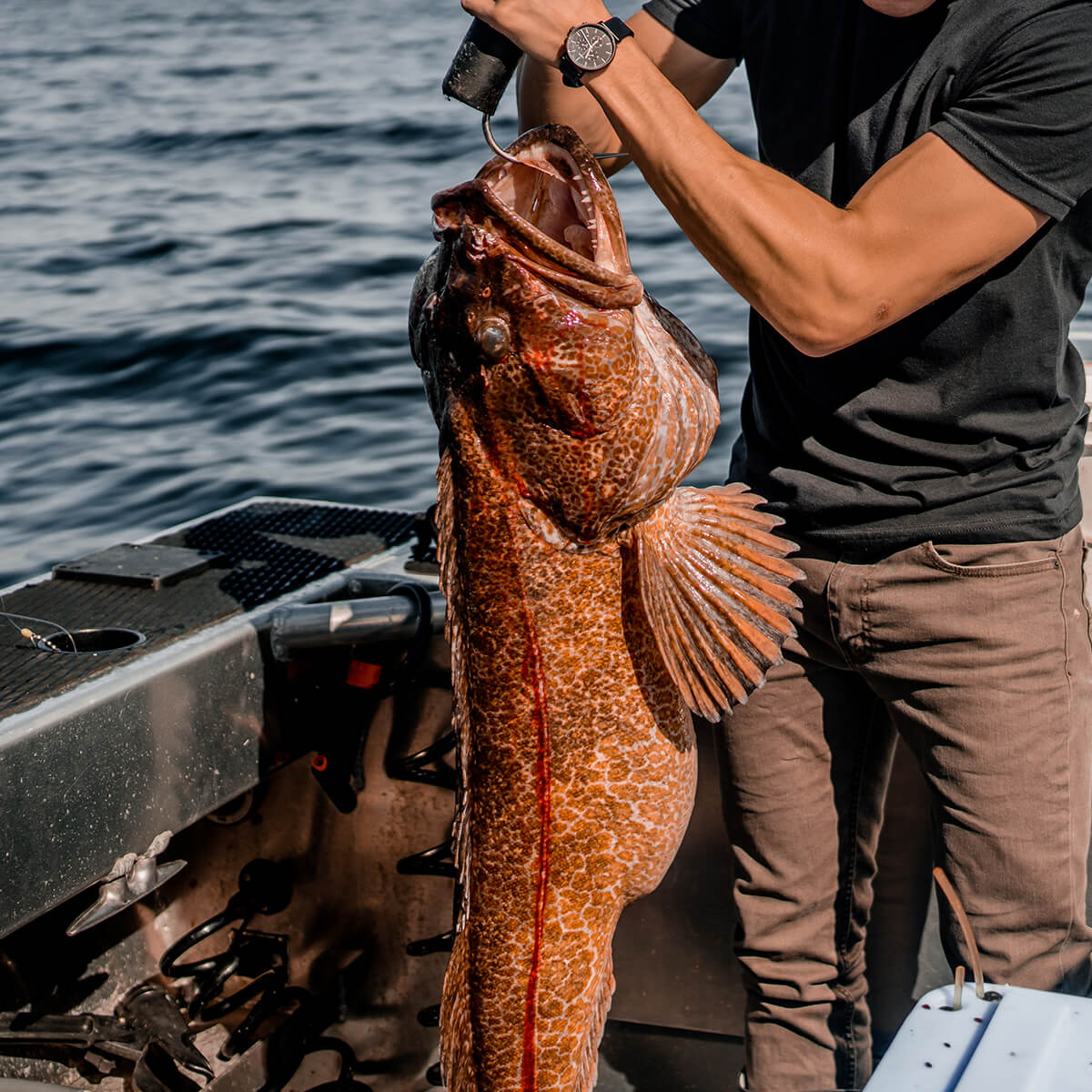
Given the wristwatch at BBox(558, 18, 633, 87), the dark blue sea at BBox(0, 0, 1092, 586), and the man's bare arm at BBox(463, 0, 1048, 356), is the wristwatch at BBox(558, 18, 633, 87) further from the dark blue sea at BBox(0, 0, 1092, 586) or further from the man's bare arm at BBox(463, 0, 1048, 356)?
the dark blue sea at BBox(0, 0, 1092, 586)

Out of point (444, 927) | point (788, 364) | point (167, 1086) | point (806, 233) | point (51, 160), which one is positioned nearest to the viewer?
point (806, 233)

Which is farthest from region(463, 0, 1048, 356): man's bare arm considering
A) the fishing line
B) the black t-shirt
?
the fishing line

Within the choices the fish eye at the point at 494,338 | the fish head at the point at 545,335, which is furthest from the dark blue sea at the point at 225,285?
the fish eye at the point at 494,338

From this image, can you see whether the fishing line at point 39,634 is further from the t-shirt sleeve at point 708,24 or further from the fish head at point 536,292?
the t-shirt sleeve at point 708,24

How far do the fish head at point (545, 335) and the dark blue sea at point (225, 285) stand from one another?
7.73ft

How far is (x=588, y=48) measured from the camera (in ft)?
6.43

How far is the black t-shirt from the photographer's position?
85.9 inches

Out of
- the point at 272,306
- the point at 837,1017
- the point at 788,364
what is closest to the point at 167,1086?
the point at 837,1017

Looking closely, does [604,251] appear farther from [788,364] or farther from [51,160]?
[51,160]

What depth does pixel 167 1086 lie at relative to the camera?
316cm

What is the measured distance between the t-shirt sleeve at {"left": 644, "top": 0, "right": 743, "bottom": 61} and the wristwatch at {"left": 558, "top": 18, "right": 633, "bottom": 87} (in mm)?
744

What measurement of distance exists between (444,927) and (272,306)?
8797mm

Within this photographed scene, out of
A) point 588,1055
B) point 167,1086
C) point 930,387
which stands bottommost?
point 167,1086

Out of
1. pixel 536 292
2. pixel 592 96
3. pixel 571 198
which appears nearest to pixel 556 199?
pixel 571 198
